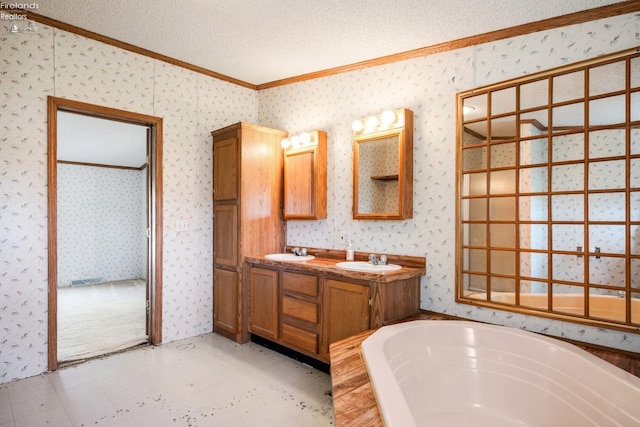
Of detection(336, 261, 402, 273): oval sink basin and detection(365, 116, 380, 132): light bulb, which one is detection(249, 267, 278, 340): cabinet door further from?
detection(365, 116, 380, 132): light bulb

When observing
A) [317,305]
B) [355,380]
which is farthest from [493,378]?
[317,305]

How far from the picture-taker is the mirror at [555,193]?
195 centimetres

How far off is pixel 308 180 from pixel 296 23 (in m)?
1.30

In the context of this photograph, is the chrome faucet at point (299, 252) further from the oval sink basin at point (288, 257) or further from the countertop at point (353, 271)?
the countertop at point (353, 271)

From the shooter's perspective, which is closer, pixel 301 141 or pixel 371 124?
pixel 371 124

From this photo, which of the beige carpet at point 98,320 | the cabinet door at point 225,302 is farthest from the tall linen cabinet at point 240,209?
the beige carpet at point 98,320

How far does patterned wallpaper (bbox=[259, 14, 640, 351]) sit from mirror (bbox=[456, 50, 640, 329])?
0.29 ft

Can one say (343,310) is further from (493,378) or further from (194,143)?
(194,143)

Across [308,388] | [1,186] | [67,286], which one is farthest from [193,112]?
[67,286]

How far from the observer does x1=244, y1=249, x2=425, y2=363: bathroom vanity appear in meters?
2.34

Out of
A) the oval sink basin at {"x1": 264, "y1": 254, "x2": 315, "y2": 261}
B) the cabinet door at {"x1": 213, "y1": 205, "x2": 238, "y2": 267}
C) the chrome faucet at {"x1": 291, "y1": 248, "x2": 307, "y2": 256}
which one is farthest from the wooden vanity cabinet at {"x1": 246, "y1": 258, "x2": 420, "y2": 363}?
the chrome faucet at {"x1": 291, "y1": 248, "x2": 307, "y2": 256}

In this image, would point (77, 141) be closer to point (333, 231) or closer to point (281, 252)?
point (281, 252)

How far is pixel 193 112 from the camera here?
3.42 metres

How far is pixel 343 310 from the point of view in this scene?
97.3 inches
